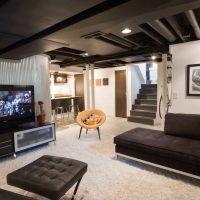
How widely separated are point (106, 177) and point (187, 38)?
120 inches

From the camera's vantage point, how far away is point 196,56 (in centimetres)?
339

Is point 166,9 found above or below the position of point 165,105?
above

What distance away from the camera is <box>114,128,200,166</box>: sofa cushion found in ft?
7.62

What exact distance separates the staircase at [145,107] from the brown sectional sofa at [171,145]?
284 centimetres

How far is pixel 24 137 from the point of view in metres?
3.55

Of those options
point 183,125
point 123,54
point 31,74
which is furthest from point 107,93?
point 183,125

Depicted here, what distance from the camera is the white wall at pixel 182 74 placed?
3431 mm

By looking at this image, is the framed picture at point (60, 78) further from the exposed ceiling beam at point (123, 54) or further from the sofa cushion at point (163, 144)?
the sofa cushion at point (163, 144)

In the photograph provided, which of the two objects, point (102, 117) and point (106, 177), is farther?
point (102, 117)

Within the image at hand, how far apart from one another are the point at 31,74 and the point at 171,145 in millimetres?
3386

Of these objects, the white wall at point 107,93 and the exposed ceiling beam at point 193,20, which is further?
the white wall at point 107,93

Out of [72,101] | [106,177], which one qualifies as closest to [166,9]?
[106,177]

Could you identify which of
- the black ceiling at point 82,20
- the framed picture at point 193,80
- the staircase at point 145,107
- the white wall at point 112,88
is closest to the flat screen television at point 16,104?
the black ceiling at point 82,20

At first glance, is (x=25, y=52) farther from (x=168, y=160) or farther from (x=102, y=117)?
(x=168, y=160)
